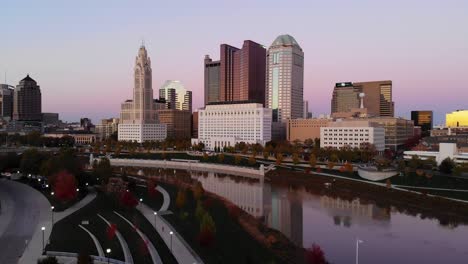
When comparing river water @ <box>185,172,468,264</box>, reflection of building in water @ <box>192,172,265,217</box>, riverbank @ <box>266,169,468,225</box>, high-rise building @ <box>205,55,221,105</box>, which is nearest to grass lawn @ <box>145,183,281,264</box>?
river water @ <box>185,172,468,264</box>

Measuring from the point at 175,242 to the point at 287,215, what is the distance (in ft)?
50.9

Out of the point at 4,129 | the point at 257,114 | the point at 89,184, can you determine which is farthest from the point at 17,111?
the point at 89,184

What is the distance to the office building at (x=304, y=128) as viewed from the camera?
125 metres

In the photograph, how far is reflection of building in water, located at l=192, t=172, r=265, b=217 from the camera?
138 feet

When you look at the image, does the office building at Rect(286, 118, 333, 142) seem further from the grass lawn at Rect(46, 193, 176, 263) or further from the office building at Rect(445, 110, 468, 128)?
the grass lawn at Rect(46, 193, 176, 263)

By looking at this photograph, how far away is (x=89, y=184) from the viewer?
1766 inches

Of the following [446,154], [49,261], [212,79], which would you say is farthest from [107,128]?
[49,261]

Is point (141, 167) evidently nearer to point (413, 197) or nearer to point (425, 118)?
point (413, 197)

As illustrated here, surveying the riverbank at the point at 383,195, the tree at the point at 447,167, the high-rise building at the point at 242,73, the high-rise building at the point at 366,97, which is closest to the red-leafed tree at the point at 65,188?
the riverbank at the point at 383,195

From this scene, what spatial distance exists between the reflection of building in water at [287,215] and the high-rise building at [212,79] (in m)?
138

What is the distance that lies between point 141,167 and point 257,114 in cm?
4342

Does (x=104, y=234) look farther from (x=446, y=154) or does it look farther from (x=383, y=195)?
(x=446, y=154)

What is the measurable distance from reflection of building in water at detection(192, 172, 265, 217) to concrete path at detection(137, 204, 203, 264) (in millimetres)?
10584

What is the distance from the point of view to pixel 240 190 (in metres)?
52.5
